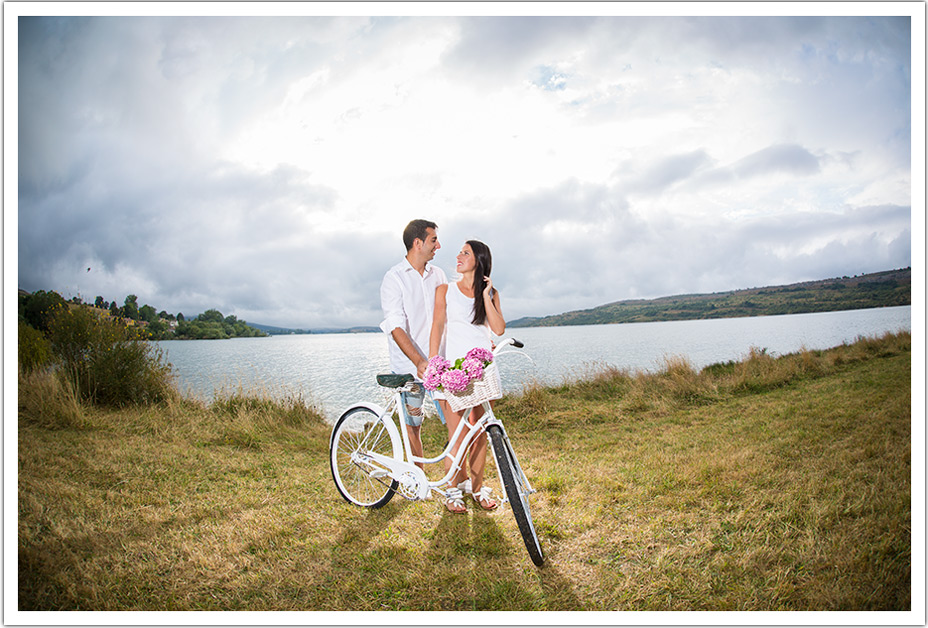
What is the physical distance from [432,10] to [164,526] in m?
4.16

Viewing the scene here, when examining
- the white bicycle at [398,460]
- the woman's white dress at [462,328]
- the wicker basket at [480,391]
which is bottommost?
the white bicycle at [398,460]

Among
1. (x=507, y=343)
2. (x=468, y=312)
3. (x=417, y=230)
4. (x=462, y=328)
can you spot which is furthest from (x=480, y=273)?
(x=417, y=230)

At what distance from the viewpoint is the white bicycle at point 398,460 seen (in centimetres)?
251

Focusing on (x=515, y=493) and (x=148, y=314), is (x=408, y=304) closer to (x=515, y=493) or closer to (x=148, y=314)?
(x=515, y=493)

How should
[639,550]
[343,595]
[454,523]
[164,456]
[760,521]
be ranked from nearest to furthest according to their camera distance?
[343,595], [639,550], [760,521], [454,523], [164,456]

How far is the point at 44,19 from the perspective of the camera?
10.9ft

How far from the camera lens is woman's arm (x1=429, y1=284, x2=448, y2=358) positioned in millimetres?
2988

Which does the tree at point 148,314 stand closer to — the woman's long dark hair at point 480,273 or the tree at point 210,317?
the tree at point 210,317

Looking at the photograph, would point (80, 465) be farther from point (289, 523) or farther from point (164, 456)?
point (289, 523)

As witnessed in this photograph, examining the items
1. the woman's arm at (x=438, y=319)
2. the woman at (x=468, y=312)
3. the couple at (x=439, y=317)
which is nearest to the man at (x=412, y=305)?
the couple at (x=439, y=317)

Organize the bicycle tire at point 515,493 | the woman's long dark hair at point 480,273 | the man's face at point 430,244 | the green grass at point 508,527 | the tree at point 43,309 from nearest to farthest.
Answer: the green grass at point 508,527
the bicycle tire at point 515,493
the woman's long dark hair at point 480,273
the man's face at point 430,244
the tree at point 43,309

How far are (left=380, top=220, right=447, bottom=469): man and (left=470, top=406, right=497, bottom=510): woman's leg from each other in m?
0.38

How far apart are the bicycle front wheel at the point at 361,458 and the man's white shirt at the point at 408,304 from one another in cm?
48

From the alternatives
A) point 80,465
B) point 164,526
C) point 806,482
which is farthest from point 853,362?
point 80,465
